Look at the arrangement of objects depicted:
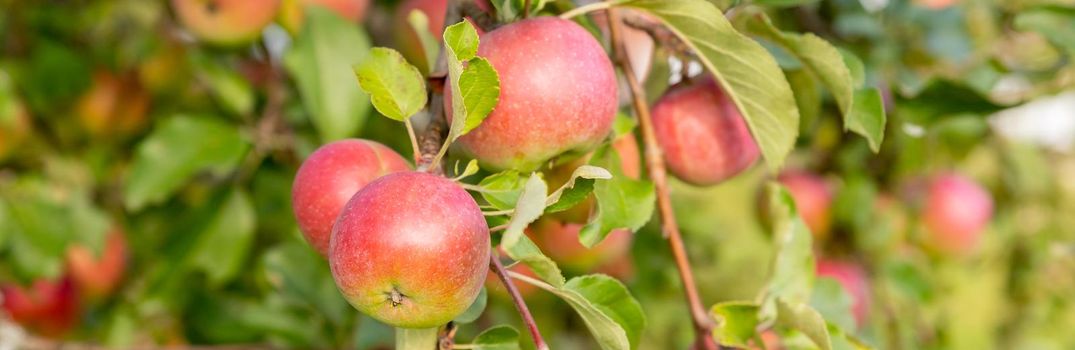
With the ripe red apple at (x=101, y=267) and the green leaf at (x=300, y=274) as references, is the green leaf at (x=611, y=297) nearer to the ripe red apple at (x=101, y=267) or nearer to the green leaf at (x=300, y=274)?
the green leaf at (x=300, y=274)

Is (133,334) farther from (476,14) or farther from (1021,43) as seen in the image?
(1021,43)

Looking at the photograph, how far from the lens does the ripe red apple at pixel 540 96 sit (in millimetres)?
546

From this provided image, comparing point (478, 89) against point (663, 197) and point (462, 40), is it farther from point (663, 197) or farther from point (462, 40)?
point (663, 197)

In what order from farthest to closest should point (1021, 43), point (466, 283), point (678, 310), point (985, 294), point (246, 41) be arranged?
point (985, 294) < point (1021, 43) < point (678, 310) < point (246, 41) < point (466, 283)

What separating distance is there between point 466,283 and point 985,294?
6.75 ft

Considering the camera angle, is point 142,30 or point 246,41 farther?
point 142,30

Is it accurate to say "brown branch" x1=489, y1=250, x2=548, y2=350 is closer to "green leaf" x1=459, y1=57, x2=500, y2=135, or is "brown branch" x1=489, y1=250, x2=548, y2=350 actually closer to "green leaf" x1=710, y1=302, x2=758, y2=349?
"green leaf" x1=459, y1=57, x2=500, y2=135

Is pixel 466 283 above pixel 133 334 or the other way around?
above

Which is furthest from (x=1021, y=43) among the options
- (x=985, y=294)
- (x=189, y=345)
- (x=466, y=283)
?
(x=466, y=283)

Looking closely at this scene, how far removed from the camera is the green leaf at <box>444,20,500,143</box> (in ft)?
1.60

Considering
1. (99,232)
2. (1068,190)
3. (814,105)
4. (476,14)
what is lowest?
(1068,190)

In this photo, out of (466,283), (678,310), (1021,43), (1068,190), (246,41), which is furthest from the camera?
(1068,190)

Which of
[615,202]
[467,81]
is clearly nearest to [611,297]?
[615,202]

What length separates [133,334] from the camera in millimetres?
1345
